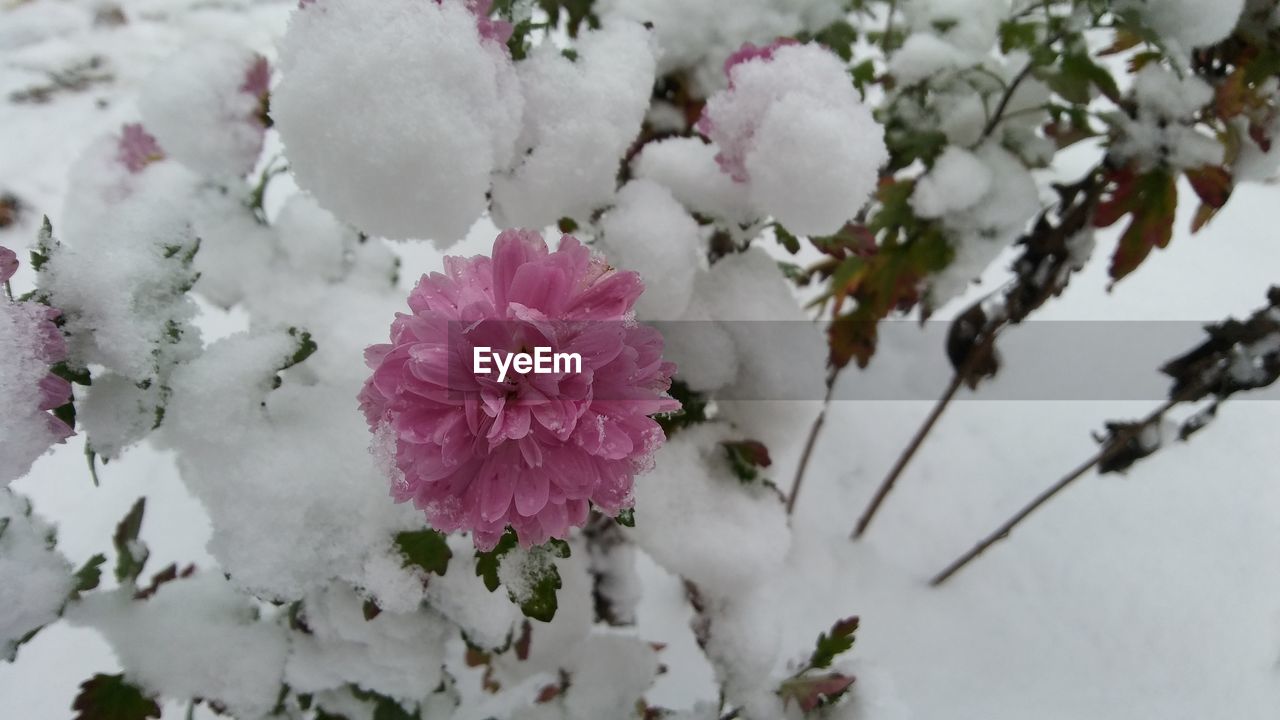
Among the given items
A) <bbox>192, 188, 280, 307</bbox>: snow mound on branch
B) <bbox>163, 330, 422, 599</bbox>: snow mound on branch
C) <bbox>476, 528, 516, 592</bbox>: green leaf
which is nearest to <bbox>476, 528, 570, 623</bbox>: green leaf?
<bbox>476, 528, 516, 592</bbox>: green leaf

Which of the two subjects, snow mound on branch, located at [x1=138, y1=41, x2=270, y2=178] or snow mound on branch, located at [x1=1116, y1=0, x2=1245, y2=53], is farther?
snow mound on branch, located at [x1=138, y1=41, x2=270, y2=178]

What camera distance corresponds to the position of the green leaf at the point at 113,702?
2.18 feet

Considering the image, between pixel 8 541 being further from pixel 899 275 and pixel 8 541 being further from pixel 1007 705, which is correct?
pixel 1007 705

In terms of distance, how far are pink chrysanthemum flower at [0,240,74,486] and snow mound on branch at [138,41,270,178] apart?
0.35m

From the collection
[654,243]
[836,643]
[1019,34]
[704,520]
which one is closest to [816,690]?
[836,643]

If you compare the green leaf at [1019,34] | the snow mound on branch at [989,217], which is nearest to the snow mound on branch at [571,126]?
the snow mound on branch at [989,217]

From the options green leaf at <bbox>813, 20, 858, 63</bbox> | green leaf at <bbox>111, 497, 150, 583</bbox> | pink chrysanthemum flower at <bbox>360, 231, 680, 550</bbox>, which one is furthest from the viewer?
green leaf at <bbox>813, 20, 858, 63</bbox>

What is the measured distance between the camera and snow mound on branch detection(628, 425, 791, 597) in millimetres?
711

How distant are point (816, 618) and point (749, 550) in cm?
44

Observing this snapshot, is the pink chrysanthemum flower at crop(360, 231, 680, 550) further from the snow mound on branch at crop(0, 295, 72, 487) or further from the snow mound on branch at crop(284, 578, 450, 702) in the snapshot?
the snow mound on branch at crop(284, 578, 450, 702)

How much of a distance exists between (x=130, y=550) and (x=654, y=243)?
0.56 m

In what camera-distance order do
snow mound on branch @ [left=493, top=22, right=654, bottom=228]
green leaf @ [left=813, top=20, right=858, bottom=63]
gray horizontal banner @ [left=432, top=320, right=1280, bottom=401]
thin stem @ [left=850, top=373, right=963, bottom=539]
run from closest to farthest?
snow mound on branch @ [left=493, top=22, right=654, bottom=228] < green leaf @ [left=813, top=20, right=858, bottom=63] < thin stem @ [left=850, top=373, right=963, bottom=539] < gray horizontal banner @ [left=432, top=320, right=1280, bottom=401]

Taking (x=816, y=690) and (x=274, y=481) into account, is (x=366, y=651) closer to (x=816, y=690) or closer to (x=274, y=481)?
(x=274, y=481)

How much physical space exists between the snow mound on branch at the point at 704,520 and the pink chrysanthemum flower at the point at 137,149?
2.16ft
